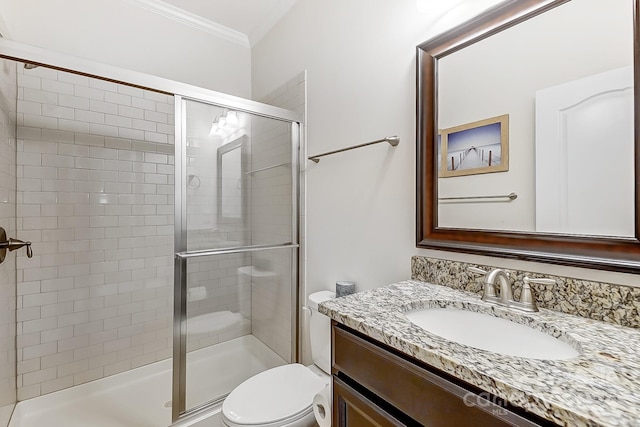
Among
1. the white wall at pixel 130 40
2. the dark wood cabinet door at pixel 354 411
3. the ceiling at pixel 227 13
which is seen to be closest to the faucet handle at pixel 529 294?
the dark wood cabinet door at pixel 354 411

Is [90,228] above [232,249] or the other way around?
above

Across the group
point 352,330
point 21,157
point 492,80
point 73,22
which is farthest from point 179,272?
point 73,22

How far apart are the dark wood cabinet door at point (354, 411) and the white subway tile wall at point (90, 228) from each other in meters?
1.78

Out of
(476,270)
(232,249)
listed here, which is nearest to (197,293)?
(232,249)

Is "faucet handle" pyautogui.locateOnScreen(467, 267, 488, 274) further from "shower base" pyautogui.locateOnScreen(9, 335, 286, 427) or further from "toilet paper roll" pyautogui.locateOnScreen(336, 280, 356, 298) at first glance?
"shower base" pyautogui.locateOnScreen(9, 335, 286, 427)

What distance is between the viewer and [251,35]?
250 centimetres

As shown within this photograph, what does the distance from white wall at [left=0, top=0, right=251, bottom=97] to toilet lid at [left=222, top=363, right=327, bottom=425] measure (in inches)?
84.7

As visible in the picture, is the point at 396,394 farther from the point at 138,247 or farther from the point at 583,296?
the point at 138,247

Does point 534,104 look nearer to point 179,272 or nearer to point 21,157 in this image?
point 179,272

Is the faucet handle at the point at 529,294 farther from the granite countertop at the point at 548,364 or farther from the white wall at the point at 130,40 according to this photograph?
the white wall at the point at 130,40

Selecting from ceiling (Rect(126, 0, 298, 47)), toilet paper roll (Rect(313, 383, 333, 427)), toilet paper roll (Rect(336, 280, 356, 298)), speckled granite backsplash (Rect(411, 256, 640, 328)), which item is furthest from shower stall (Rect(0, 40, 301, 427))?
speckled granite backsplash (Rect(411, 256, 640, 328))

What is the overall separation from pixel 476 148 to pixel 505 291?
0.51m

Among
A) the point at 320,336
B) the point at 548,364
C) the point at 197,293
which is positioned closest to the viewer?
the point at 548,364

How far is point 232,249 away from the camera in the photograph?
176cm
